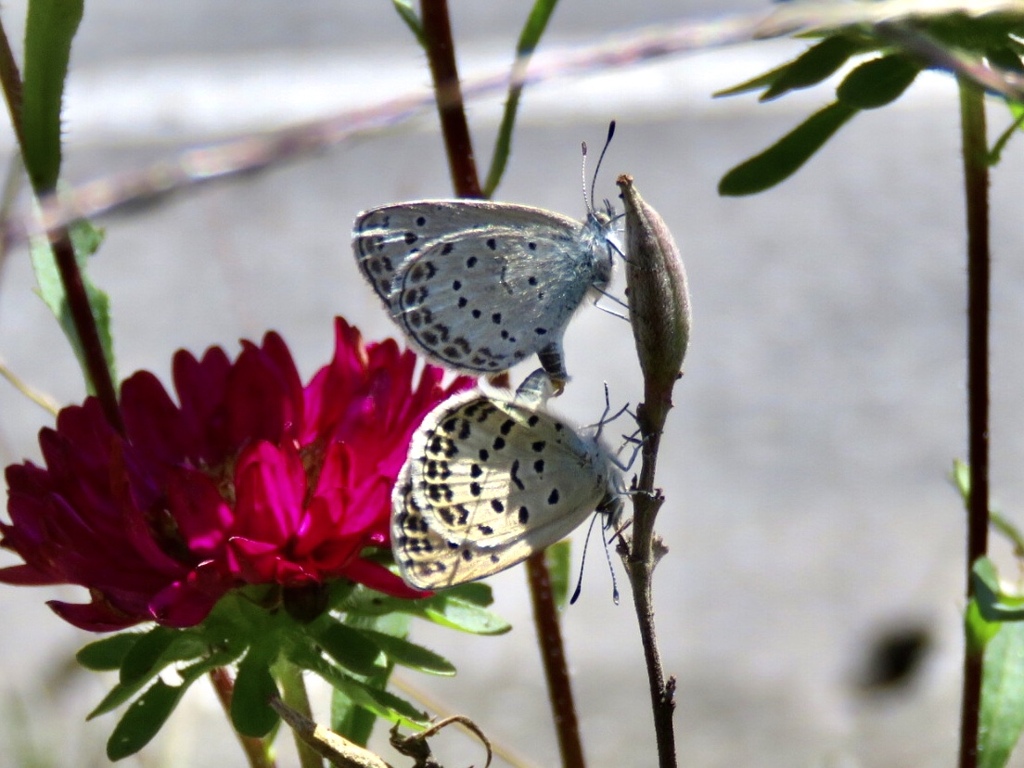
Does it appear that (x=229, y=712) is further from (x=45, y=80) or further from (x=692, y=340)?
(x=692, y=340)

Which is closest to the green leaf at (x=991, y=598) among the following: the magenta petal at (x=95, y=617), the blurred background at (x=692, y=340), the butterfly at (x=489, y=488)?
the butterfly at (x=489, y=488)

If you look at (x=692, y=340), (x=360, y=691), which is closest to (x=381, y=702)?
(x=360, y=691)

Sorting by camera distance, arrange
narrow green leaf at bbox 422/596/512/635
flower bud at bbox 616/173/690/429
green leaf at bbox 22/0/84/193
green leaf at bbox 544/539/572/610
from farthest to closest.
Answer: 1. green leaf at bbox 544/539/572/610
2. narrow green leaf at bbox 422/596/512/635
3. green leaf at bbox 22/0/84/193
4. flower bud at bbox 616/173/690/429

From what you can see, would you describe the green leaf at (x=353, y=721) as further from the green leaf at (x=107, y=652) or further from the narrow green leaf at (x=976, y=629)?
the narrow green leaf at (x=976, y=629)

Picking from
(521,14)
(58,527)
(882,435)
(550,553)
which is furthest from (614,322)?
(58,527)

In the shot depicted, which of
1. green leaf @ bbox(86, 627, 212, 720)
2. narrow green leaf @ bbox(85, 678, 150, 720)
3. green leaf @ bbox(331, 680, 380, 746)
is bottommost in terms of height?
green leaf @ bbox(331, 680, 380, 746)

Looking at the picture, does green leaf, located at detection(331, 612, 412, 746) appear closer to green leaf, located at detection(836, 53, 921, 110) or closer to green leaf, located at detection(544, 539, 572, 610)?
green leaf, located at detection(544, 539, 572, 610)

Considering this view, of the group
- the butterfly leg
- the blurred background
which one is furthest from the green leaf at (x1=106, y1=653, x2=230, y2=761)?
the blurred background

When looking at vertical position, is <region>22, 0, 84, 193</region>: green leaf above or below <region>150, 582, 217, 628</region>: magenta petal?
above
